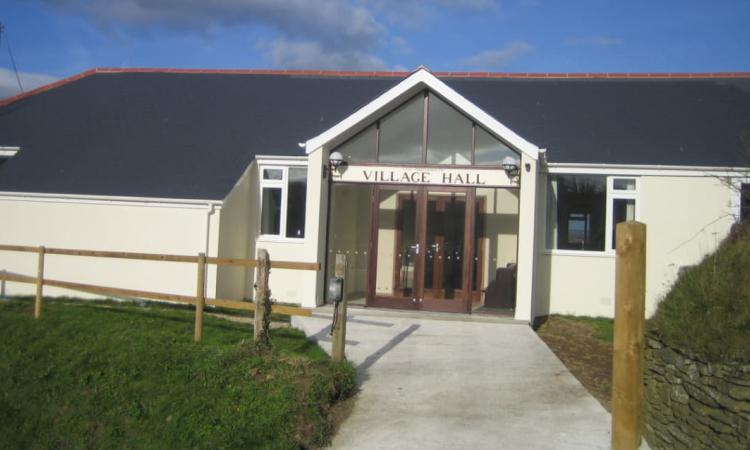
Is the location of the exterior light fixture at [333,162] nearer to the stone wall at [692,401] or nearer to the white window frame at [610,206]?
the white window frame at [610,206]

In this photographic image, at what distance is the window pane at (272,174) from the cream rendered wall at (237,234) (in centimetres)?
21

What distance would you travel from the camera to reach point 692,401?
6.75 m

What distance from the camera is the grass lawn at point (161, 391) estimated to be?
695 centimetres

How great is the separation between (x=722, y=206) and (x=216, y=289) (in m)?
10.5

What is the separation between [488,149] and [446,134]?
897 millimetres

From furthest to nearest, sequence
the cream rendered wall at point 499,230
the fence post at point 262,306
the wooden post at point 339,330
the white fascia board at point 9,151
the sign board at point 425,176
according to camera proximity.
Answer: the white fascia board at point 9,151, the cream rendered wall at point 499,230, the sign board at point 425,176, the fence post at point 262,306, the wooden post at point 339,330

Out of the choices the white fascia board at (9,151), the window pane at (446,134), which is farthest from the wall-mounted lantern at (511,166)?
the white fascia board at (9,151)

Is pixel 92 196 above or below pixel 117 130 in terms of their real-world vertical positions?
below

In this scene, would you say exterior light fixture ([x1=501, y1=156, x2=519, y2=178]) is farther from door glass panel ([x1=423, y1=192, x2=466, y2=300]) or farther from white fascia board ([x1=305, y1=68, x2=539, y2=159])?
door glass panel ([x1=423, y1=192, x2=466, y2=300])

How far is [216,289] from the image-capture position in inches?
561

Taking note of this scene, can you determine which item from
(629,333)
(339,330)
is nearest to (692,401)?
(629,333)

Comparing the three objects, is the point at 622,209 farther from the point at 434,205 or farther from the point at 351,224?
the point at 351,224

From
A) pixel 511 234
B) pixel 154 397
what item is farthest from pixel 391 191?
pixel 154 397

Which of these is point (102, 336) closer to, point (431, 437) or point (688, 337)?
point (431, 437)
